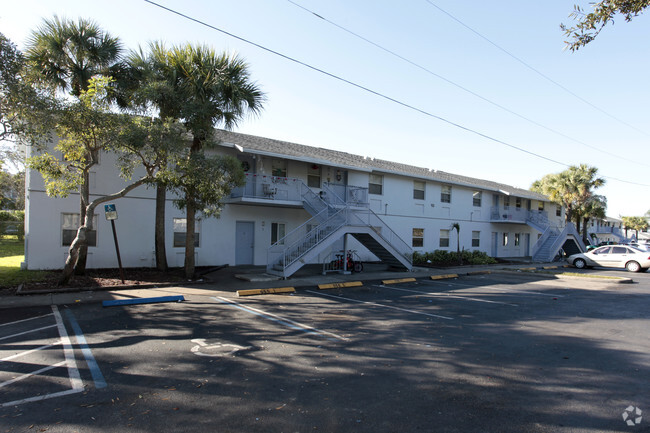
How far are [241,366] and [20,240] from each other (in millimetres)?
37773

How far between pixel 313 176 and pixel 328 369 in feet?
53.9

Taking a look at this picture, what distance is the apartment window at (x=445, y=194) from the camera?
28.0m

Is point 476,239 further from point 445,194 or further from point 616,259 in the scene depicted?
point 616,259

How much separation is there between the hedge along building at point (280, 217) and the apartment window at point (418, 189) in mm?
71

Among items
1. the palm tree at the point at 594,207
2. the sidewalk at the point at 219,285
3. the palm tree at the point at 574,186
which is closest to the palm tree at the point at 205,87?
the sidewalk at the point at 219,285

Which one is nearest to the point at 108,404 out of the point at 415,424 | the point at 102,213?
the point at 415,424

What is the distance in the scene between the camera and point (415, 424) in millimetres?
3910

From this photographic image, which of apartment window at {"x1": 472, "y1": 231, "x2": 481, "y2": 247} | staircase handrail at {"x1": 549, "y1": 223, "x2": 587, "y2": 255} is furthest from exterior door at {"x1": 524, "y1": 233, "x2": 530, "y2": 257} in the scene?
apartment window at {"x1": 472, "y1": 231, "x2": 481, "y2": 247}

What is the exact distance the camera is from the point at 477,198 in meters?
30.7

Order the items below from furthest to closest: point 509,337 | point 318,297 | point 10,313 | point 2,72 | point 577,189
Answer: point 577,189 → point 318,297 → point 2,72 → point 10,313 → point 509,337

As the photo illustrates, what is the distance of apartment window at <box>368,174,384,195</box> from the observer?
23.8 m

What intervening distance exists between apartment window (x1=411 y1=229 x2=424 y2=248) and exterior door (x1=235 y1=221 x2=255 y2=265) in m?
11.9

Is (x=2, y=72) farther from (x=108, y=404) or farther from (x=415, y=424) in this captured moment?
(x=415, y=424)

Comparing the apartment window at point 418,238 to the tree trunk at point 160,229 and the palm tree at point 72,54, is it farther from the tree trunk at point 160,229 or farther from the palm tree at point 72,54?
the palm tree at point 72,54
